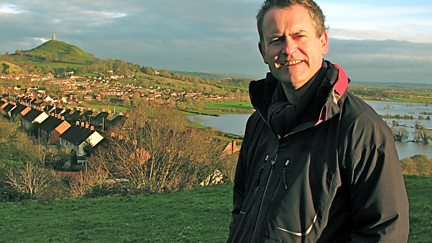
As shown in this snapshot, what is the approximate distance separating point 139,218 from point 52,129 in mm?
41230

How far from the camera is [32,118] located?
5769 centimetres

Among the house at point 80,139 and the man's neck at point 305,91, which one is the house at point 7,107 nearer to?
the house at point 80,139

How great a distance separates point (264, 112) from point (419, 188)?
1271 cm

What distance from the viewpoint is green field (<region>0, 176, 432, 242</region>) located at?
9508 millimetres

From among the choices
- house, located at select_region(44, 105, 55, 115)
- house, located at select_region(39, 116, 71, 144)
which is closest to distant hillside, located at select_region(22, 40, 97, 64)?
house, located at select_region(44, 105, 55, 115)

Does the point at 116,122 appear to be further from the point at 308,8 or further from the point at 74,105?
the point at 308,8

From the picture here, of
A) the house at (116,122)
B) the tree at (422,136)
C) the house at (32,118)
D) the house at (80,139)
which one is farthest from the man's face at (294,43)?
the house at (32,118)

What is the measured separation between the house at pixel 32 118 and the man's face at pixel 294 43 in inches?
2212

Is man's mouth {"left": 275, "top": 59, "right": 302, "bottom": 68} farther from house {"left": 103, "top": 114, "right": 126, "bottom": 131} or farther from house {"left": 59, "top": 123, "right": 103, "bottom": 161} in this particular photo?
house {"left": 59, "top": 123, "right": 103, "bottom": 161}

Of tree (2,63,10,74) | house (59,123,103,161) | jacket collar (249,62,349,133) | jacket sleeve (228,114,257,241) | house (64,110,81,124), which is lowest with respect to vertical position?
house (59,123,103,161)

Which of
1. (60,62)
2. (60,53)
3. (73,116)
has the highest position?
(60,53)

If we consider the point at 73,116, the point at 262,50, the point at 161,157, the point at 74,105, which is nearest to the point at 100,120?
the point at 73,116

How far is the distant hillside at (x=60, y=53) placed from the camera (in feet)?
421

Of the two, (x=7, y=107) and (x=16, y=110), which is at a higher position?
(x=7, y=107)
